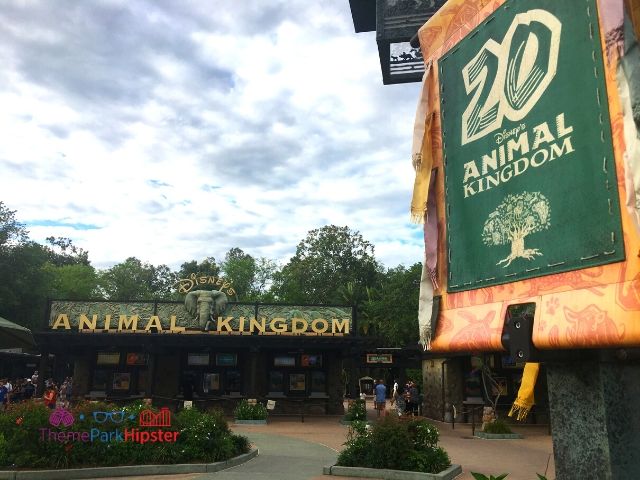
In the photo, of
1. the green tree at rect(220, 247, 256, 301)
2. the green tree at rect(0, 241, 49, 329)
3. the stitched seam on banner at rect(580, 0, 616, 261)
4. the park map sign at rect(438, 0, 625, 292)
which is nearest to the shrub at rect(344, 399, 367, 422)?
the park map sign at rect(438, 0, 625, 292)

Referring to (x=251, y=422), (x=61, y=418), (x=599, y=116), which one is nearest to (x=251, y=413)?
(x=251, y=422)

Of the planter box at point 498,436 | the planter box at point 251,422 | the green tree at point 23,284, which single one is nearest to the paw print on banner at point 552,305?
the planter box at point 498,436

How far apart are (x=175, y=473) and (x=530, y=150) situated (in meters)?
9.22

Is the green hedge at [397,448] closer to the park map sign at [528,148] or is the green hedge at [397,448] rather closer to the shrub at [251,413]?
the park map sign at [528,148]

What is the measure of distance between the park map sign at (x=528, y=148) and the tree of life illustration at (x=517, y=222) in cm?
1

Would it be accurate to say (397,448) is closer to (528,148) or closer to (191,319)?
(528,148)

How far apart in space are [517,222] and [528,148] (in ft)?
2.51

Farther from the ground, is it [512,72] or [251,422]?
[512,72]

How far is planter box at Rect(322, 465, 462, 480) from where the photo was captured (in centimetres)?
1002

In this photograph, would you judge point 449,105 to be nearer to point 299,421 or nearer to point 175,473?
point 175,473

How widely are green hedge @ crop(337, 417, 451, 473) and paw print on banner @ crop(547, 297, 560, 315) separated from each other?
21.9 ft

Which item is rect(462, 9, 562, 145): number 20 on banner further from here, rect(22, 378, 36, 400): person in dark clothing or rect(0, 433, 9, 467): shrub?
rect(22, 378, 36, 400): person in dark clothing

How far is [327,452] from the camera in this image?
13.9 m

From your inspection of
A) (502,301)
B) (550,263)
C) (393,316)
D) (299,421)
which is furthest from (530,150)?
(393,316)
